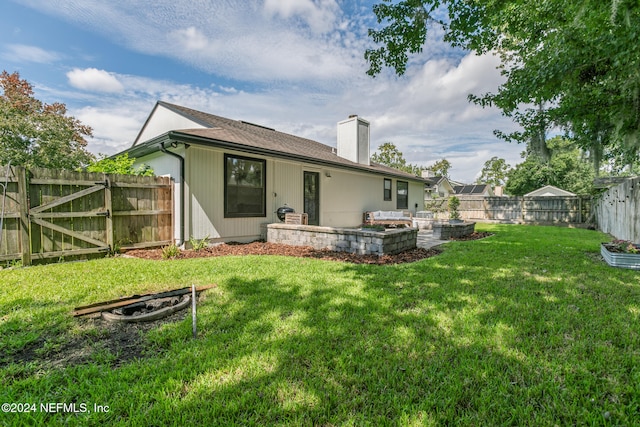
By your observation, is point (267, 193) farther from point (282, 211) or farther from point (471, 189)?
point (471, 189)

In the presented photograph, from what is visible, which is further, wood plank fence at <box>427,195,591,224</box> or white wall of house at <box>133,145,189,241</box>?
wood plank fence at <box>427,195,591,224</box>

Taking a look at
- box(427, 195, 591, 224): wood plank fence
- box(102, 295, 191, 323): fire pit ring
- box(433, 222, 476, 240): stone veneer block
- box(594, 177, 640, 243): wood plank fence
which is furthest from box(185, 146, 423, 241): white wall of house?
box(427, 195, 591, 224): wood plank fence

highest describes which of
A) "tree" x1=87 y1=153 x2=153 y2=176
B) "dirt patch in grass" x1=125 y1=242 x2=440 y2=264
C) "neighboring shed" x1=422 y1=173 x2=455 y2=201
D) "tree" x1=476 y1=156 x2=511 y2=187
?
"tree" x1=476 y1=156 x2=511 y2=187

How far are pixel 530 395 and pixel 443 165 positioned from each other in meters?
52.2

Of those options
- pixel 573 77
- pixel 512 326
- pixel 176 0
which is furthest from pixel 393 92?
pixel 512 326

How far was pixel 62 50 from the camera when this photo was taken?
9172 millimetres

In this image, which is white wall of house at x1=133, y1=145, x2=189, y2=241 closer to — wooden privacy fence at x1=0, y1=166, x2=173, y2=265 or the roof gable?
wooden privacy fence at x1=0, y1=166, x2=173, y2=265

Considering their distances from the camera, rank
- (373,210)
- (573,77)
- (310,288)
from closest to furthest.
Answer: (310,288) < (573,77) < (373,210)

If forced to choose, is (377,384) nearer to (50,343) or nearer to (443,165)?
(50,343)

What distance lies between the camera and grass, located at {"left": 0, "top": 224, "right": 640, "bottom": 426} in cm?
158

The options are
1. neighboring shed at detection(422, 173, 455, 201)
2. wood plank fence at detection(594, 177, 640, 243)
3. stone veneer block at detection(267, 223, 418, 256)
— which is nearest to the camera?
stone veneer block at detection(267, 223, 418, 256)

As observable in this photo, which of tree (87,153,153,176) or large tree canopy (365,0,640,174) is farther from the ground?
large tree canopy (365,0,640,174)

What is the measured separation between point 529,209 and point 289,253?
649 inches

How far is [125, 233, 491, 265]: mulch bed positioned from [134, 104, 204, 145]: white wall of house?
14.9 feet
